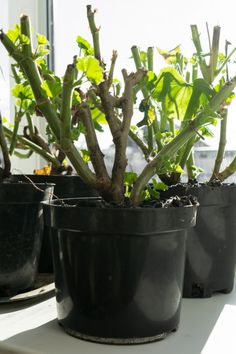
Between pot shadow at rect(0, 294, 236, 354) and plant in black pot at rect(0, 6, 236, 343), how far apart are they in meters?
0.01

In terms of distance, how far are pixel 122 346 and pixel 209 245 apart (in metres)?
0.24

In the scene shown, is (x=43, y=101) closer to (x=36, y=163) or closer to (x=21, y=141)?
(x=21, y=141)

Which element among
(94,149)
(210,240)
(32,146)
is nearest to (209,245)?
(210,240)

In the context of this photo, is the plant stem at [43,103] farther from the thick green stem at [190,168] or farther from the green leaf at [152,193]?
the thick green stem at [190,168]

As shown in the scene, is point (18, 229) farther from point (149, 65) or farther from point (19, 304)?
point (149, 65)

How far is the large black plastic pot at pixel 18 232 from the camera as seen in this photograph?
25.8 inches

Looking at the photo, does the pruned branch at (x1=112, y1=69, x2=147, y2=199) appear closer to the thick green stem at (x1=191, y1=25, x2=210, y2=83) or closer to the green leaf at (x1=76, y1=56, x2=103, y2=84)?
the green leaf at (x1=76, y1=56, x2=103, y2=84)

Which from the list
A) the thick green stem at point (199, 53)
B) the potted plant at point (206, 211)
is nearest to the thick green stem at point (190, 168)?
the potted plant at point (206, 211)

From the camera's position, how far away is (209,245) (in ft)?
2.26

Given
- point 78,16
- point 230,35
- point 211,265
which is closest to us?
point 211,265

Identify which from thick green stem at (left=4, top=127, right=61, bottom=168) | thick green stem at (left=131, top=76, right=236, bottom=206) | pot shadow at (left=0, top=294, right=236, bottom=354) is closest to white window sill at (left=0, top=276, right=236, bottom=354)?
pot shadow at (left=0, top=294, right=236, bottom=354)

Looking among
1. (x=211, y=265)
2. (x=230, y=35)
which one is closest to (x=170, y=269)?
(x=211, y=265)

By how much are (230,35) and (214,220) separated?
50 cm

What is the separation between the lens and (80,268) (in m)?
0.52
